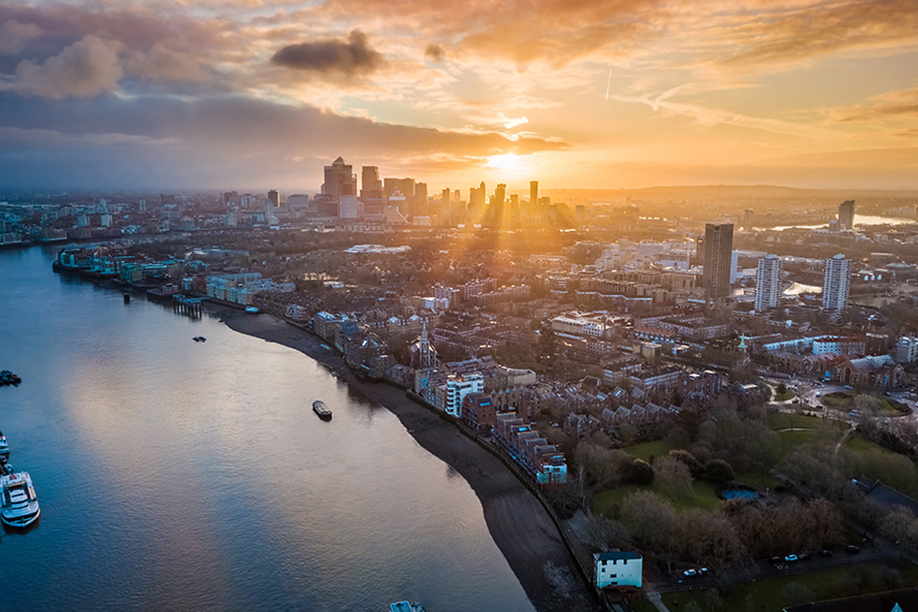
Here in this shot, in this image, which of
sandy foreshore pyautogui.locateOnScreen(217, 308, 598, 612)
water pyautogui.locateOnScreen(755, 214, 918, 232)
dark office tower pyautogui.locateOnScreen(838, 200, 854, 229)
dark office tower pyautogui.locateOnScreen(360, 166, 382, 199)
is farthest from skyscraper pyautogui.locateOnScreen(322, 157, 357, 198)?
sandy foreshore pyautogui.locateOnScreen(217, 308, 598, 612)

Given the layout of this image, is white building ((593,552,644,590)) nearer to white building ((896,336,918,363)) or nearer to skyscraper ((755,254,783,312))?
white building ((896,336,918,363))

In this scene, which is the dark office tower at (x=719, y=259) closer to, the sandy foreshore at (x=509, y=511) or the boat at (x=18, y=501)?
the sandy foreshore at (x=509, y=511)

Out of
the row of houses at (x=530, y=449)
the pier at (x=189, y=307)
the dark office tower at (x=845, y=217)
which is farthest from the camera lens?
the dark office tower at (x=845, y=217)

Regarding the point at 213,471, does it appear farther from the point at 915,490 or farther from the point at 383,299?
the point at 383,299

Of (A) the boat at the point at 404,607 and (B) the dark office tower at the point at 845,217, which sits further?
(B) the dark office tower at the point at 845,217

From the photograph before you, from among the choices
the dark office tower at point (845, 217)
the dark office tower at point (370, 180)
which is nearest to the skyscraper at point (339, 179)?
the dark office tower at point (370, 180)

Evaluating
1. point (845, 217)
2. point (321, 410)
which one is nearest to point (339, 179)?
point (845, 217)
